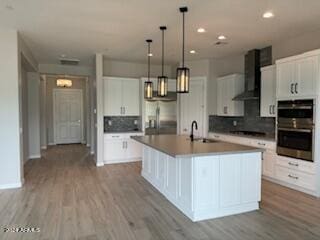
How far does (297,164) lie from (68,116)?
9.13 meters

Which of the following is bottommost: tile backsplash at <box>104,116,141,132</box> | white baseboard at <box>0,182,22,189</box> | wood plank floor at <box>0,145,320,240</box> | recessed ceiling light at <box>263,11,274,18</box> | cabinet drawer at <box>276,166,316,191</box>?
wood plank floor at <box>0,145,320,240</box>

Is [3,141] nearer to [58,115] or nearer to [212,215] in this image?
[212,215]

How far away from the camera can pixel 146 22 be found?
4012mm

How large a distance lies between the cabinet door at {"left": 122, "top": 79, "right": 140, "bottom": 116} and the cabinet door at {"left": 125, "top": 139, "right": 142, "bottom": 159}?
0.82 m

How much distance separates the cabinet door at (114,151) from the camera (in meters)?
6.64

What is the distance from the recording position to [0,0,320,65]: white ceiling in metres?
3.36

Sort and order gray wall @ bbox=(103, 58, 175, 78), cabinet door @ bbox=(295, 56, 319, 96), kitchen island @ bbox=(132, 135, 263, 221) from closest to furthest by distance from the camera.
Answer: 1. kitchen island @ bbox=(132, 135, 263, 221)
2. cabinet door @ bbox=(295, 56, 319, 96)
3. gray wall @ bbox=(103, 58, 175, 78)

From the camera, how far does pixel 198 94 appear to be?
696 cm

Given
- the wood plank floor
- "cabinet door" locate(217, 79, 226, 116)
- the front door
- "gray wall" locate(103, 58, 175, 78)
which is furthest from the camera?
the front door

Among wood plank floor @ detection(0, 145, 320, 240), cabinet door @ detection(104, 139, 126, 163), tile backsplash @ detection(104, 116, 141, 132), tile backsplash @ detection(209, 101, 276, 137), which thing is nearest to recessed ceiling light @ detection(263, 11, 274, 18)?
tile backsplash @ detection(209, 101, 276, 137)

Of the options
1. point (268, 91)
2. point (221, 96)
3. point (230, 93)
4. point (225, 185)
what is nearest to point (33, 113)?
point (221, 96)

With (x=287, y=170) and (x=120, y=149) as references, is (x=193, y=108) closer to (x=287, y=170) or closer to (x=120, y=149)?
(x=120, y=149)

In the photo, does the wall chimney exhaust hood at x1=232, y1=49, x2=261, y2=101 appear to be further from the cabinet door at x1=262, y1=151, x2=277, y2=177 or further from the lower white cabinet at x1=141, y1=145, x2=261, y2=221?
the lower white cabinet at x1=141, y1=145, x2=261, y2=221

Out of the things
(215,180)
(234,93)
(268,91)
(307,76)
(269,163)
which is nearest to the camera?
(215,180)
